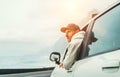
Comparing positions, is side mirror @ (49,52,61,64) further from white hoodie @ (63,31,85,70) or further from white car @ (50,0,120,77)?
white hoodie @ (63,31,85,70)

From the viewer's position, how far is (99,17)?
659cm

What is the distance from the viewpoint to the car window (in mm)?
5617

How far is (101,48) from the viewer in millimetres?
6043

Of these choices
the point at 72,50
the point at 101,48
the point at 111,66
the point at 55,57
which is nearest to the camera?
the point at 111,66

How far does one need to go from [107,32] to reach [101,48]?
7.5 inches

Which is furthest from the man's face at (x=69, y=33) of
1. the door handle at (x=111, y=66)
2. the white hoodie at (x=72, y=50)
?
the door handle at (x=111, y=66)

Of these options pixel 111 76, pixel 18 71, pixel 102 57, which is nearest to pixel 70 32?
pixel 102 57

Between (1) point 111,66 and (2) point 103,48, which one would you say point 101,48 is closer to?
(2) point 103,48

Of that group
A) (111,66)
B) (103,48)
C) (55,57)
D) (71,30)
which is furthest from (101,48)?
(55,57)

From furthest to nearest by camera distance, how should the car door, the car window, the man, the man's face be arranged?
the man's face → the man → the car window → the car door

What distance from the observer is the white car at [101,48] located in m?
5.21

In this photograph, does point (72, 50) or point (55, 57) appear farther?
point (55, 57)

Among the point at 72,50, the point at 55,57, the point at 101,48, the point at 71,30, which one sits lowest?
the point at 55,57

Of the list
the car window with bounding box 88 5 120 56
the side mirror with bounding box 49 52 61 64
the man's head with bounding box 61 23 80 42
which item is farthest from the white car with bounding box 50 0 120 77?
the side mirror with bounding box 49 52 61 64
